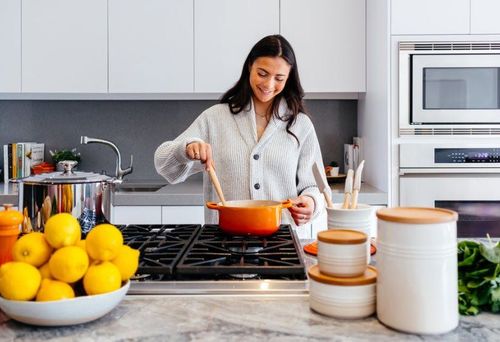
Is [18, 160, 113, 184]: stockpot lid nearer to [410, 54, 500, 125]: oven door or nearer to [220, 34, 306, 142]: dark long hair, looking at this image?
[220, 34, 306, 142]: dark long hair

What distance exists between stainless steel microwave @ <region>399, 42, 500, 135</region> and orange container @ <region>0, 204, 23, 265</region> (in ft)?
6.31

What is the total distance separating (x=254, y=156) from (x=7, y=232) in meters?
0.99

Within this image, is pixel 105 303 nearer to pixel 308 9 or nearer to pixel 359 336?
pixel 359 336

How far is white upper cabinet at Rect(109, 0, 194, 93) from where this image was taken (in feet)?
9.06

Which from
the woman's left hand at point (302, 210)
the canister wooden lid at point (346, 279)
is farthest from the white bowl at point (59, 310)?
the woman's left hand at point (302, 210)

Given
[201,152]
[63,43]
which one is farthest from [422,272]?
[63,43]

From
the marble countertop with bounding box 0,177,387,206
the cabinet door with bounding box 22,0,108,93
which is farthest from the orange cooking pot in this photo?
the cabinet door with bounding box 22,0,108,93

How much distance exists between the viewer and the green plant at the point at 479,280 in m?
0.86

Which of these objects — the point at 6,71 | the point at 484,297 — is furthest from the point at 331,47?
the point at 484,297

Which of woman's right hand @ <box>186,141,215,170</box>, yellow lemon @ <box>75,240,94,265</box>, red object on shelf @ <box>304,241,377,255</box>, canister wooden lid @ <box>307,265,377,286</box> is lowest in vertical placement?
red object on shelf @ <box>304,241,377,255</box>

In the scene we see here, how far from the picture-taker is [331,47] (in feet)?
9.12

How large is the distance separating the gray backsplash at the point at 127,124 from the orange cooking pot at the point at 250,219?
194cm

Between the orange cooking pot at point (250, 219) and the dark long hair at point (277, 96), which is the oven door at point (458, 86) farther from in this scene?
the orange cooking pot at point (250, 219)

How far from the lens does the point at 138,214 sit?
2441mm
